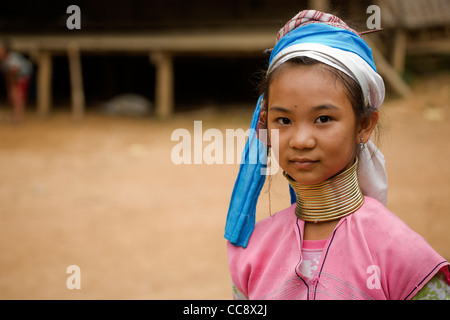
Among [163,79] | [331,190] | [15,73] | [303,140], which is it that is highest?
[15,73]

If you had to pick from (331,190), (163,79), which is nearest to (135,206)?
(331,190)

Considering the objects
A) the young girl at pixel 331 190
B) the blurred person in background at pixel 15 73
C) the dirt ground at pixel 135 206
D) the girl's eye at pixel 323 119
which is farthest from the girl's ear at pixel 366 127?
the blurred person in background at pixel 15 73

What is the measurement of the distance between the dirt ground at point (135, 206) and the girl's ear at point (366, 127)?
1.08 ft

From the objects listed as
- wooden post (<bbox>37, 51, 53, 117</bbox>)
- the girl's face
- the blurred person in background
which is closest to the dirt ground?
the girl's face

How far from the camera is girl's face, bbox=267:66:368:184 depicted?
1.39m

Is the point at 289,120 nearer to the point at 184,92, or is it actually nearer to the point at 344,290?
the point at 344,290

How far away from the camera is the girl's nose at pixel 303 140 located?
1.38 metres

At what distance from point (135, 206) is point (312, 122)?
404 cm

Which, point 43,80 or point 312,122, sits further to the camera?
point 43,80

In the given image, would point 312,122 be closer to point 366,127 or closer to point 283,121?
point 283,121

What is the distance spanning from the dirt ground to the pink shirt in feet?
1.02

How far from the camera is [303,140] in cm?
138

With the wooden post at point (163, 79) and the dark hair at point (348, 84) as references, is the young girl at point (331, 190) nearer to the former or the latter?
the dark hair at point (348, 84)
